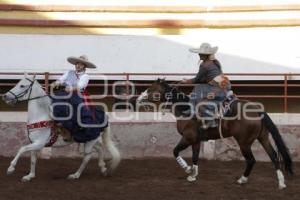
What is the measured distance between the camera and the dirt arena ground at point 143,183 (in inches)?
326

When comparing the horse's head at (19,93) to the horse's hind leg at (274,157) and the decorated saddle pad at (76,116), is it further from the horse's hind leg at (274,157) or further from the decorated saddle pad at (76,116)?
the horse's hind leg at (274,157)

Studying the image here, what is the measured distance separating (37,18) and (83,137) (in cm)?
547

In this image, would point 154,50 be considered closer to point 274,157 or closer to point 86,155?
point 86,155

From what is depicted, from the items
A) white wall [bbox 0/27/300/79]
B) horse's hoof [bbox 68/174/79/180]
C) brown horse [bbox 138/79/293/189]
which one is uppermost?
white wall [bbox 0/27/300/79]

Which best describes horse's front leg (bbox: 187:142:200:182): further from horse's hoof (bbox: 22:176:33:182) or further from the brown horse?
horse's hoof (bbox: 22:176:33:182)

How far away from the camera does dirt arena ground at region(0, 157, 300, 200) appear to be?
326 inches

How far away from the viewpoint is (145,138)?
1217 centimetres

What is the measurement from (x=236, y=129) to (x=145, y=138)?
316 centimetres

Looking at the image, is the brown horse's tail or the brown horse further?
the brown horse

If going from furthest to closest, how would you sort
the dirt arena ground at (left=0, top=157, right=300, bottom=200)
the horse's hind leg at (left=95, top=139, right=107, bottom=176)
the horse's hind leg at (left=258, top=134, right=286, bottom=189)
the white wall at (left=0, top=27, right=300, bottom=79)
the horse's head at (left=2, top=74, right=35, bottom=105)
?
the white wall at (left=0, top=27, right=300, bottom=79), the horse's hind leg at (left=95, top=139, right=107, bottom=176), the horse's head at (left=2, top=74, right=35, bottom=105), the horse's hind leg at (left=258, top=134, right=286, bottom=189), the dirt arena ground at (left=0, top=157, right=300, bottom=200)

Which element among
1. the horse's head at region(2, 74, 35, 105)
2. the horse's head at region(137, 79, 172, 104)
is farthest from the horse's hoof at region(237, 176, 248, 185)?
the horse's head at region(2, 74, 35, 105)

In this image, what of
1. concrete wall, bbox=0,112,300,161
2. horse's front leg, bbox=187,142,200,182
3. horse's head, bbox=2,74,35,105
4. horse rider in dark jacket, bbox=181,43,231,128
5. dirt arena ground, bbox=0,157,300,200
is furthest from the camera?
concrete wall, bbox=0,112,300,161

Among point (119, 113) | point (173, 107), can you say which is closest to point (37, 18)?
point (119, 113)

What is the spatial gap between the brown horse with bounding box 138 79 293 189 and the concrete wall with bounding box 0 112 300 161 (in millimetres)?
2232
